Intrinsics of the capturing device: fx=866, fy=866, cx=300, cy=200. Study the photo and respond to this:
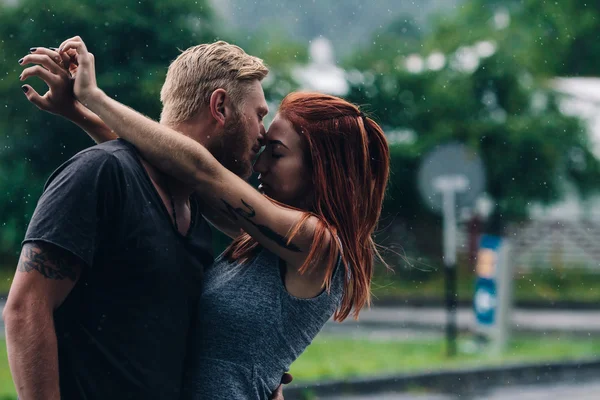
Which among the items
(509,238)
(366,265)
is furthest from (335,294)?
(509,238)

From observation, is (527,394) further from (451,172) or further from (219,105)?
(451,172)

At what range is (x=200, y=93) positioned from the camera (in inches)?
90.8

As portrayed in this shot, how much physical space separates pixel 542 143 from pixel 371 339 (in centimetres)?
807

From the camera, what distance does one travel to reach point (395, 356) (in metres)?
10.3

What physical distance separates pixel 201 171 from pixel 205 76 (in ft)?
0.91

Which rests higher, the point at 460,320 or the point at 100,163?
the point at 100,163

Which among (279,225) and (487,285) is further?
(487,285)

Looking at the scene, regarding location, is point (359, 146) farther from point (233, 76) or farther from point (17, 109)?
point (17, 109)

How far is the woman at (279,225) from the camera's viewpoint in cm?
218

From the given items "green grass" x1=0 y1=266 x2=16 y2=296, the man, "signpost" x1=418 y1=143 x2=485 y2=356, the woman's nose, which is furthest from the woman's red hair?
"signpost" x1=418 y1=143 x2=485 y2=356

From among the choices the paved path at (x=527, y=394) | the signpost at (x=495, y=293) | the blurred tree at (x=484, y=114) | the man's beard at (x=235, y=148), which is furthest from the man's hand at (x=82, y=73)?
the blurred tree at (x=484, y=114)

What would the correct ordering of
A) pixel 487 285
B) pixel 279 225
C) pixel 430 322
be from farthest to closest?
1. pixel 430 322
2. pixel 487 285
3. pixel 279 225

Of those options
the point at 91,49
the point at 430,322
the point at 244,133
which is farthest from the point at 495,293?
the point at 244,133

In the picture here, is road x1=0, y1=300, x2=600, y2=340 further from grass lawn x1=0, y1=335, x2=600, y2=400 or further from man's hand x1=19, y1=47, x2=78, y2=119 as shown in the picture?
man's hand x1=19, y1=47, x2=78, y2=119
